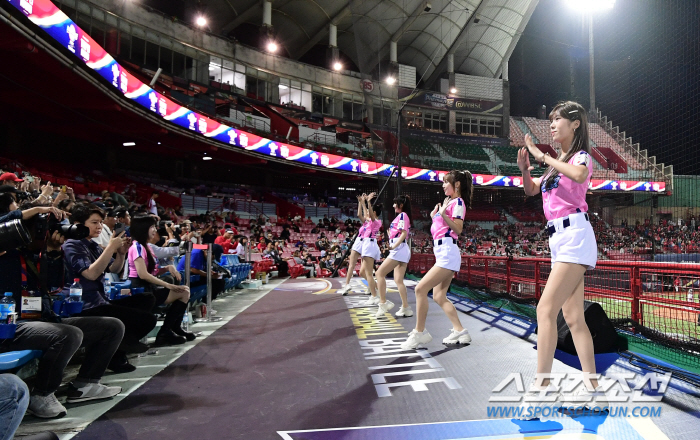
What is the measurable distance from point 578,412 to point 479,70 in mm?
35544

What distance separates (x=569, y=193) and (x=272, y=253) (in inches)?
455

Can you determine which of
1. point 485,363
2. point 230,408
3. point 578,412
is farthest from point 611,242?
point 230,408

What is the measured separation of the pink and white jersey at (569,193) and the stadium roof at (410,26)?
22.1 m

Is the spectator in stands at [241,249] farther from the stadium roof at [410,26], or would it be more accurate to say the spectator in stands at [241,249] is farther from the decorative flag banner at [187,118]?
the stadium roof at [410,26]

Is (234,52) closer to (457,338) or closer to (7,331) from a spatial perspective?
(457,338)

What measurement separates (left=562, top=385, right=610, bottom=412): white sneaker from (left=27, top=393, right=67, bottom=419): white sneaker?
2.73 meters

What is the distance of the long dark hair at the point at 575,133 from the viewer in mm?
2211

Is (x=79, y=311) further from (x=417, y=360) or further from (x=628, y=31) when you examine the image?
(x=628, y=31)

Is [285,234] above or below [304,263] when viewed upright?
above

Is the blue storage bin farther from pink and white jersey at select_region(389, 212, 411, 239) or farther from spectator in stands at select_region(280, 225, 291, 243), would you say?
spectator in stands at select_region(280, 225, 291, 243)

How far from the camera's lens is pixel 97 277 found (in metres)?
2.87

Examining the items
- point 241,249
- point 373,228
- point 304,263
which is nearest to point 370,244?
point 373,228

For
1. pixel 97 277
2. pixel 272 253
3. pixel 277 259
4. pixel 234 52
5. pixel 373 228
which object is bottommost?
pixel 277 259

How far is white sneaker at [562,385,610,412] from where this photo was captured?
2100 mm
